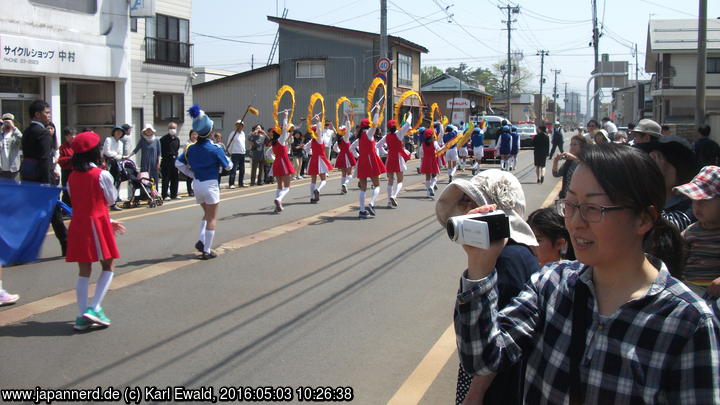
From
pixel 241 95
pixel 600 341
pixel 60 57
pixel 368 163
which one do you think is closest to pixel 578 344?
pixel 600 341

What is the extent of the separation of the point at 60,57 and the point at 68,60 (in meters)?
0.33

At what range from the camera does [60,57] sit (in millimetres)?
19938

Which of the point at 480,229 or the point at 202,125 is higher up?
the point at 202,125

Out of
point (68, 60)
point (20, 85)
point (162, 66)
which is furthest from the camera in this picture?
point (162, 66)

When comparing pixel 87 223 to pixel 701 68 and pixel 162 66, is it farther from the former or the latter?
pixel 162 66

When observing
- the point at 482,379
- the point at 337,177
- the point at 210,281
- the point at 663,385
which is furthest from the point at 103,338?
the point at 337,177

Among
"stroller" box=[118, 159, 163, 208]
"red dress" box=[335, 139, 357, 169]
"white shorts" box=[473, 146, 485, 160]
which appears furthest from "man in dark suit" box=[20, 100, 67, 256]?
"white shorts" box=[473, 146, 485, 160]

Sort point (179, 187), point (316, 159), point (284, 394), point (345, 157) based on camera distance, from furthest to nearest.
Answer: point (179, 187) < point (345, 157) < point (316, 159) < point (284, 394)

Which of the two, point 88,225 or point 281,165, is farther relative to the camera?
point 281,165

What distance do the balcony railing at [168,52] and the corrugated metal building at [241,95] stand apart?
972cm

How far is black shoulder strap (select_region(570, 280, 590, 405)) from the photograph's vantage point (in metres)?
1.89

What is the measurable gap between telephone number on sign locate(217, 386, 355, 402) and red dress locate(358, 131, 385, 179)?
9.23 m

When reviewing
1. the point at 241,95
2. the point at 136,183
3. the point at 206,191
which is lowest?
the point at 136,183

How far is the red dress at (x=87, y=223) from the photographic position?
6047 mm
